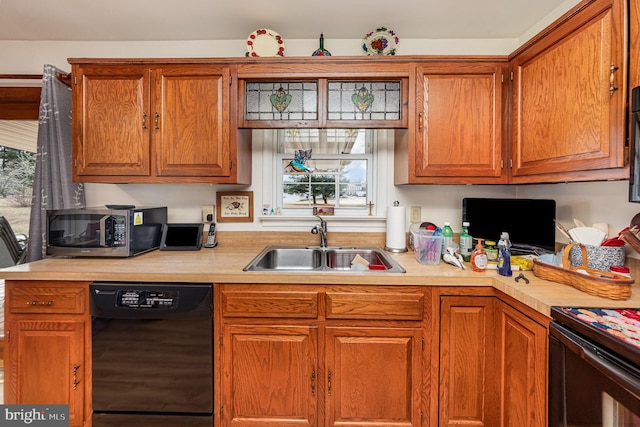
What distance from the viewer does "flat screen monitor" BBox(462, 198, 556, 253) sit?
5.37 feet

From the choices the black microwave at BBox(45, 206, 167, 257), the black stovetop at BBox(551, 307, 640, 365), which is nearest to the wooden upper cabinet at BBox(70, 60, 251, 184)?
the black microwave at BBox(45, 206, 167, 257)

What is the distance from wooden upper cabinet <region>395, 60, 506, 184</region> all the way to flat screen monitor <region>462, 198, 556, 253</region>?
8.3 inches

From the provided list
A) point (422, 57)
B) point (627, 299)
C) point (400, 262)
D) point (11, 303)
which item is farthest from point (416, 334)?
point (11, 303)

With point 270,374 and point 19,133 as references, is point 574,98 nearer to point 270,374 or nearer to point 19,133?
point 270,374

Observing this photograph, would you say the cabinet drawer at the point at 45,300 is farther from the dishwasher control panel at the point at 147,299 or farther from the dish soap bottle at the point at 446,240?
the dish soap bottle at the point at 446,240

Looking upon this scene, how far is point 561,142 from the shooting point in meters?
1.39

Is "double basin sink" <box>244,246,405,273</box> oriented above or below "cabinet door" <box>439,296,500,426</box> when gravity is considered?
above

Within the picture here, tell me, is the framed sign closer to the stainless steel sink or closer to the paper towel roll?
the stainless steel sink

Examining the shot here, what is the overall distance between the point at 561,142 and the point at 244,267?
1.68 m

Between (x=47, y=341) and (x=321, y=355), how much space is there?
1.37 m

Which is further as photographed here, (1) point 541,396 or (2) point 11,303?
(2) point 11,303

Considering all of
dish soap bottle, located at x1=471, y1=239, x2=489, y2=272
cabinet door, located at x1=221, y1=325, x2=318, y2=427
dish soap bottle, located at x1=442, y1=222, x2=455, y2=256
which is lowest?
cabinet door, located at x1=221, y1=325, x2=318, y2=427

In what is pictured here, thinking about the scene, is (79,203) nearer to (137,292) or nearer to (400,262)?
(137,292)

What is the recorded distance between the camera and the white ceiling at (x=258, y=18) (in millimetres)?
1802
